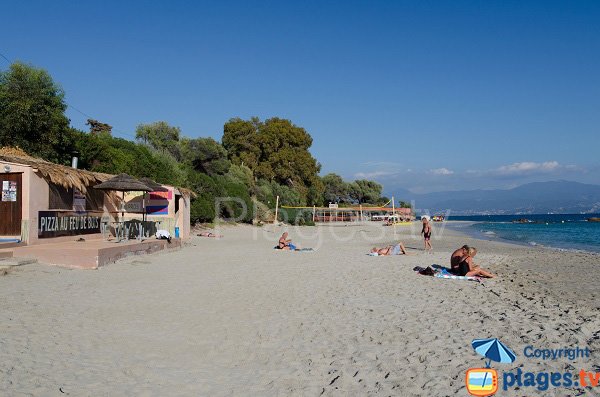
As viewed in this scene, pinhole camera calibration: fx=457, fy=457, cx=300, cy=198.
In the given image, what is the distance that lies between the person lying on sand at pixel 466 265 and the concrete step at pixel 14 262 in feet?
32.7

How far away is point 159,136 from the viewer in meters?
39.8

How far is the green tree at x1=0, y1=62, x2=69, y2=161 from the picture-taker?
18516 millimetres

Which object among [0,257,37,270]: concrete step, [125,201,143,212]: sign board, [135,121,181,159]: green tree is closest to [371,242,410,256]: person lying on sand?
[125,201,143,212]: sign board

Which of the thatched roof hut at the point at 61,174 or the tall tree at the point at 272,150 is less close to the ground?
the tall tree at the point at 272,150

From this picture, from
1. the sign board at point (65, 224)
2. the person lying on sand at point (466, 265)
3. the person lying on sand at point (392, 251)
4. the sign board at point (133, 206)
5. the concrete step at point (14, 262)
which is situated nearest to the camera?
the concrete step at point (14, 262)

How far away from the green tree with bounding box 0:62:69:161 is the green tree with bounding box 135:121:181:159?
18816 millimetres

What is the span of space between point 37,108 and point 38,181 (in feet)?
28.1

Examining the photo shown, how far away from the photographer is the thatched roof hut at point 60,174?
12038mm

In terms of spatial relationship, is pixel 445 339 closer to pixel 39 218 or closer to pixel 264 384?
pixel 264 384

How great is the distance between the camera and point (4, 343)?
5.20 meters

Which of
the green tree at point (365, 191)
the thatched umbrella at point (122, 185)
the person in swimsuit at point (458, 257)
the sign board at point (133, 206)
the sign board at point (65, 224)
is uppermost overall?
the green tree at point (365, 191)

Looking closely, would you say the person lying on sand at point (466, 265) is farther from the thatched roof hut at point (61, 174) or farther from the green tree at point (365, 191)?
the green tree at point (365, 191)

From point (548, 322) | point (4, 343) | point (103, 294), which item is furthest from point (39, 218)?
point (548, 322)

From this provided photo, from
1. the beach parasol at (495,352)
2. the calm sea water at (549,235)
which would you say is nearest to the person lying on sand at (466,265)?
the beach parasol at (495,352)
